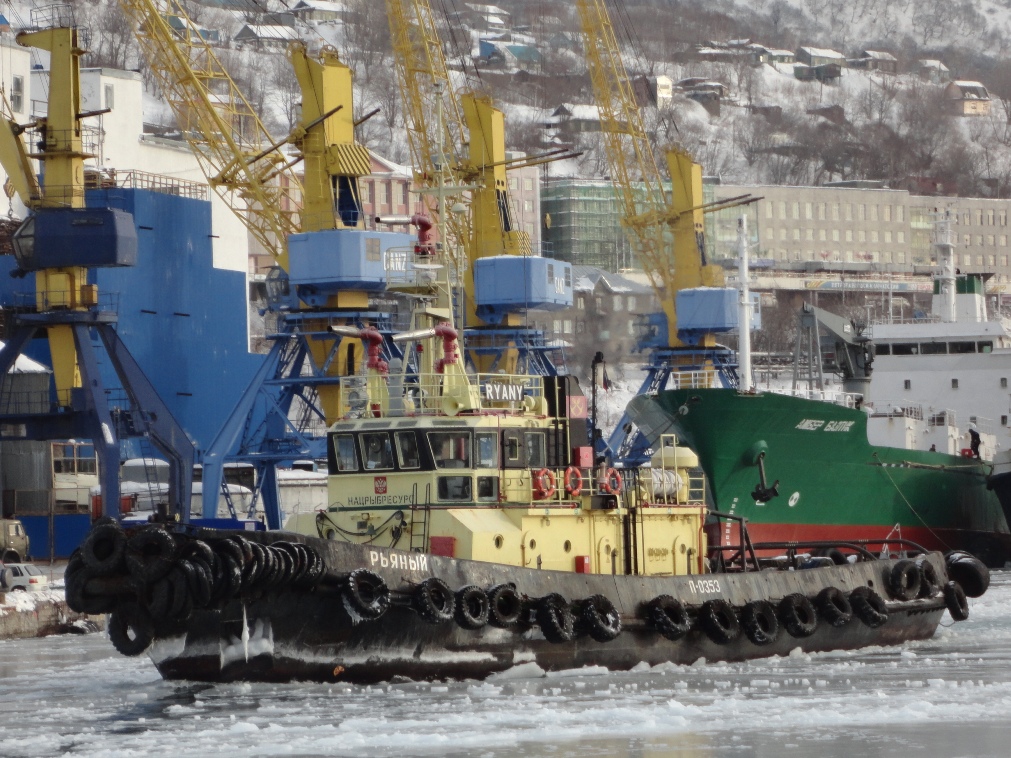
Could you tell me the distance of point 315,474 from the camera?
6912cm

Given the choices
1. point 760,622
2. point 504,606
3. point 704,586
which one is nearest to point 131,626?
point 504,606

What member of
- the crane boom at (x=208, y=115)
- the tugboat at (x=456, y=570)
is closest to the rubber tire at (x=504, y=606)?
→ the tugboat at (x=456, y=570)

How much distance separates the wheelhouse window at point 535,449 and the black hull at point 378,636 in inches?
75.4

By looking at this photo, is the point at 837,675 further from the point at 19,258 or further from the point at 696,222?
the point at 696,222

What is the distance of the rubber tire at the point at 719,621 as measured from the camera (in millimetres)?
28422

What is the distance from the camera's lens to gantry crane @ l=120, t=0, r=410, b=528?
55438mm

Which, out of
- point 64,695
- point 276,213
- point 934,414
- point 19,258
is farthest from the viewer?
point 934,414

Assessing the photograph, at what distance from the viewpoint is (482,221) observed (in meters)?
67.3

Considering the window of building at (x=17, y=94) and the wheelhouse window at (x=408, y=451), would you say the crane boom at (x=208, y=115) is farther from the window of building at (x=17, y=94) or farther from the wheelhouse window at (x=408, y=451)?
the wheelhouse window at (x=408, y=451)

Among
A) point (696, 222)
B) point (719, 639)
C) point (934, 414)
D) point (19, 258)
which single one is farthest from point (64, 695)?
point (696, 222)

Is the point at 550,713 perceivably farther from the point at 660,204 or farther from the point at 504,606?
the point at 660,204

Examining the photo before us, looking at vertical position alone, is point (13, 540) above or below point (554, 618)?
above

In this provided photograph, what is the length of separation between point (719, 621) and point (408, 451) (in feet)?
18.3

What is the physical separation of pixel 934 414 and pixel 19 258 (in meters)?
31.0
